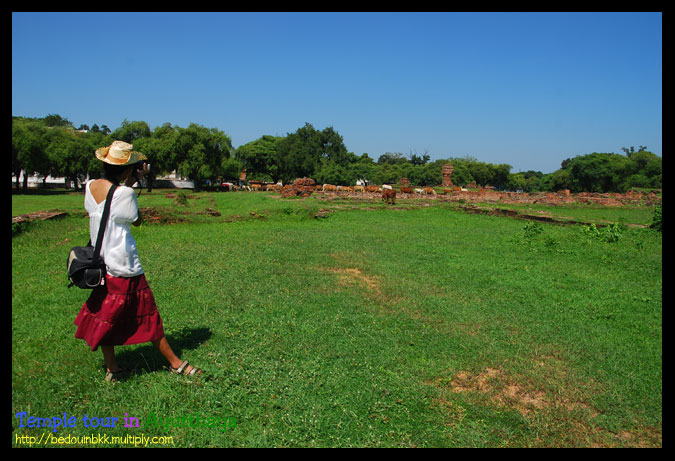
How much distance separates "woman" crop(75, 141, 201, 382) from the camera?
9.22 feet

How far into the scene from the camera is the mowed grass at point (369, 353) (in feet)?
8.45

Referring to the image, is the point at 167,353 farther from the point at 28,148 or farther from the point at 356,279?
the point at 28,148

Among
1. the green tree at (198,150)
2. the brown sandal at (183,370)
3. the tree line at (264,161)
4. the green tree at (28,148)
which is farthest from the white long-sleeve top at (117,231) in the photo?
the green tree at (198,150)

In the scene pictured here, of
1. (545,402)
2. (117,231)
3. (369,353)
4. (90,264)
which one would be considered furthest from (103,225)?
(545,402)

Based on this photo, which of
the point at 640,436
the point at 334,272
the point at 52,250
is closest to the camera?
the point at 640,436

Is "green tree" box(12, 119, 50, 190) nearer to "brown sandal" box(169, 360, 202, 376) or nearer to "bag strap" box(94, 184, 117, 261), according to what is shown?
"bag strap" box(94, 184, 117, 261)

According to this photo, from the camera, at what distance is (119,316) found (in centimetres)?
282

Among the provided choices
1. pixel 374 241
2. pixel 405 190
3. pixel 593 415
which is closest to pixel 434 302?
pixel 593 415

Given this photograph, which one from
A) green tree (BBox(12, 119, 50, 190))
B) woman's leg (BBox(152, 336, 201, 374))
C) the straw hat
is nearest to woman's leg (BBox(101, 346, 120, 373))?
woman's leg (BBox(152, 336, 201, 374))

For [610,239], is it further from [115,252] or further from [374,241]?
[115,252]

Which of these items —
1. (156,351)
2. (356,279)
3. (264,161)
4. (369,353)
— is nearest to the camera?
(156,351)

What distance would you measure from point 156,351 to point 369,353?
1.71 meters
